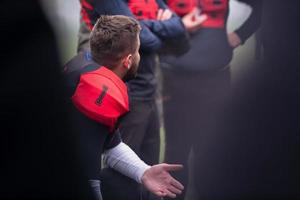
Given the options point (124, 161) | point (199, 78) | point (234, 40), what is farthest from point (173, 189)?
point (234, 40)

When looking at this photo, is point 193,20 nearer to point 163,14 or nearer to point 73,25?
point 163,14

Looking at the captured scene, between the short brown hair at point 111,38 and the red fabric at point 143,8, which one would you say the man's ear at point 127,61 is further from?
the red fabric at point 143,8

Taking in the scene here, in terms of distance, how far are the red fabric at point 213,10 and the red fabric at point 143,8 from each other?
0.36 metres

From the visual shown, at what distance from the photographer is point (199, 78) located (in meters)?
2.47

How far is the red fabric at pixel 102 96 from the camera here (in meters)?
1.57

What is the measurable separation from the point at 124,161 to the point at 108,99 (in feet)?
0.79

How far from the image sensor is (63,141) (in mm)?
1161

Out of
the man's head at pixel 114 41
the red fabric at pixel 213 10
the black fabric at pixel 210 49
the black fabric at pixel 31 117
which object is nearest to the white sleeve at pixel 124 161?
the man's head at pixel 114 41

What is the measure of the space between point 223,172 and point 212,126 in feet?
0.64

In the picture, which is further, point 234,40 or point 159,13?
point 234,40

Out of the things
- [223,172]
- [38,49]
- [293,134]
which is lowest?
[223,172]

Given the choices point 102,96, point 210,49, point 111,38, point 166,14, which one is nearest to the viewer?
point 102,96

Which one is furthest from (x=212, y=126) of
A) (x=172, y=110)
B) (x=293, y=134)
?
(x=293, y=134)

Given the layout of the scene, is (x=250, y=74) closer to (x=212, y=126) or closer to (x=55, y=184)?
(x=212, y=126)
